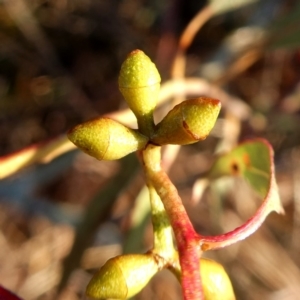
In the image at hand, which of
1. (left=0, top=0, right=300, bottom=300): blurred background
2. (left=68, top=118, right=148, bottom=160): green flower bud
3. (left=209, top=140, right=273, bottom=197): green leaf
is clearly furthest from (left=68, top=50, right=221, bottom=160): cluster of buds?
(left=0, top=0, right=300, bottom=300): blurred background

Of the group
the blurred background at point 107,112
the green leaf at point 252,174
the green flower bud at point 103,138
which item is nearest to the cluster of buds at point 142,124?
the green flower bud at point 103,138

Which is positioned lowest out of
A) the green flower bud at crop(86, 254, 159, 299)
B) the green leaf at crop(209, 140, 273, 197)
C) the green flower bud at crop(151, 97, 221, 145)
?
the green leaf at crop(209, 140, 273, 197)

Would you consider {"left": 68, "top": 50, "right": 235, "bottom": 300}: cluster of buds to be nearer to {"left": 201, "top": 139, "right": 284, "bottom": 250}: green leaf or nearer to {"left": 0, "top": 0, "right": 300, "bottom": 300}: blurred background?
{"left": 201, "top": 139, "right": 284, "bottom": 250}: green leaf

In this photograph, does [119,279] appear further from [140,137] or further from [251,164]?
[251,164]

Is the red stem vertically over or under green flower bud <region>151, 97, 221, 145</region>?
under

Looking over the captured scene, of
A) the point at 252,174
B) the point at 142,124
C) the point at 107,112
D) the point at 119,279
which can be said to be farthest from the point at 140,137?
the point at 107,112

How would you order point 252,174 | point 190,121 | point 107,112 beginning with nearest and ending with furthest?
point 190,121, point 252,174, point 107,112
